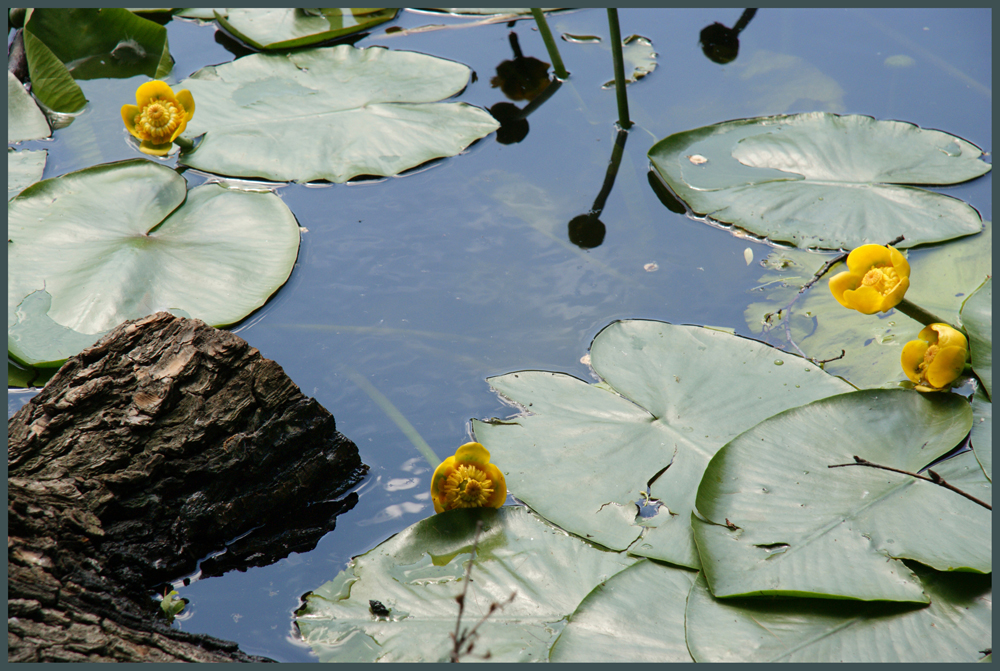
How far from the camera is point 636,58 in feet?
9.50

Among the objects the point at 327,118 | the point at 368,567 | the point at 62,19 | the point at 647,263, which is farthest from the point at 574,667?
the point at 62,19

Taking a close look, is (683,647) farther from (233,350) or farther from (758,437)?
(233,350)

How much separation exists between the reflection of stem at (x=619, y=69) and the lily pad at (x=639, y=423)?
1089 mm

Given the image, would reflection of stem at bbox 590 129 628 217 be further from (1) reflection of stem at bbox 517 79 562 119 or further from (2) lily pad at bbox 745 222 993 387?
(2) lily pad at bbox 745 222 993 387

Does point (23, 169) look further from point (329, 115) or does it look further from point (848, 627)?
point (848, 627)

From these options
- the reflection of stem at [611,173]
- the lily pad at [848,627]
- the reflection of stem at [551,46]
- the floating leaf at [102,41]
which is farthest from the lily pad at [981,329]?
the floating leaf at [102,41]

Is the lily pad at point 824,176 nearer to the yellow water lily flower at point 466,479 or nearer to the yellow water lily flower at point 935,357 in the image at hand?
the yellow water lily flower at point 935,357

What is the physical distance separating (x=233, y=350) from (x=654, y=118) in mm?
1898

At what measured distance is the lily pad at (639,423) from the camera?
1453 millimetres

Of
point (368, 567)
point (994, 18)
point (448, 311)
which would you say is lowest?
point (368, 567)

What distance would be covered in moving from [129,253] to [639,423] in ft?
5.04

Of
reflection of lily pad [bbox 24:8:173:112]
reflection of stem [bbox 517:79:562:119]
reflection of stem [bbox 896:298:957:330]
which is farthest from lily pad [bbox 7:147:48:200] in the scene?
reflection of stem [bbox 896:298:957:330]

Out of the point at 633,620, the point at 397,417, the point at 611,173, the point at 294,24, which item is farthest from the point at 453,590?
the point at 294,24

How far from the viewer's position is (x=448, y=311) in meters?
1.96
